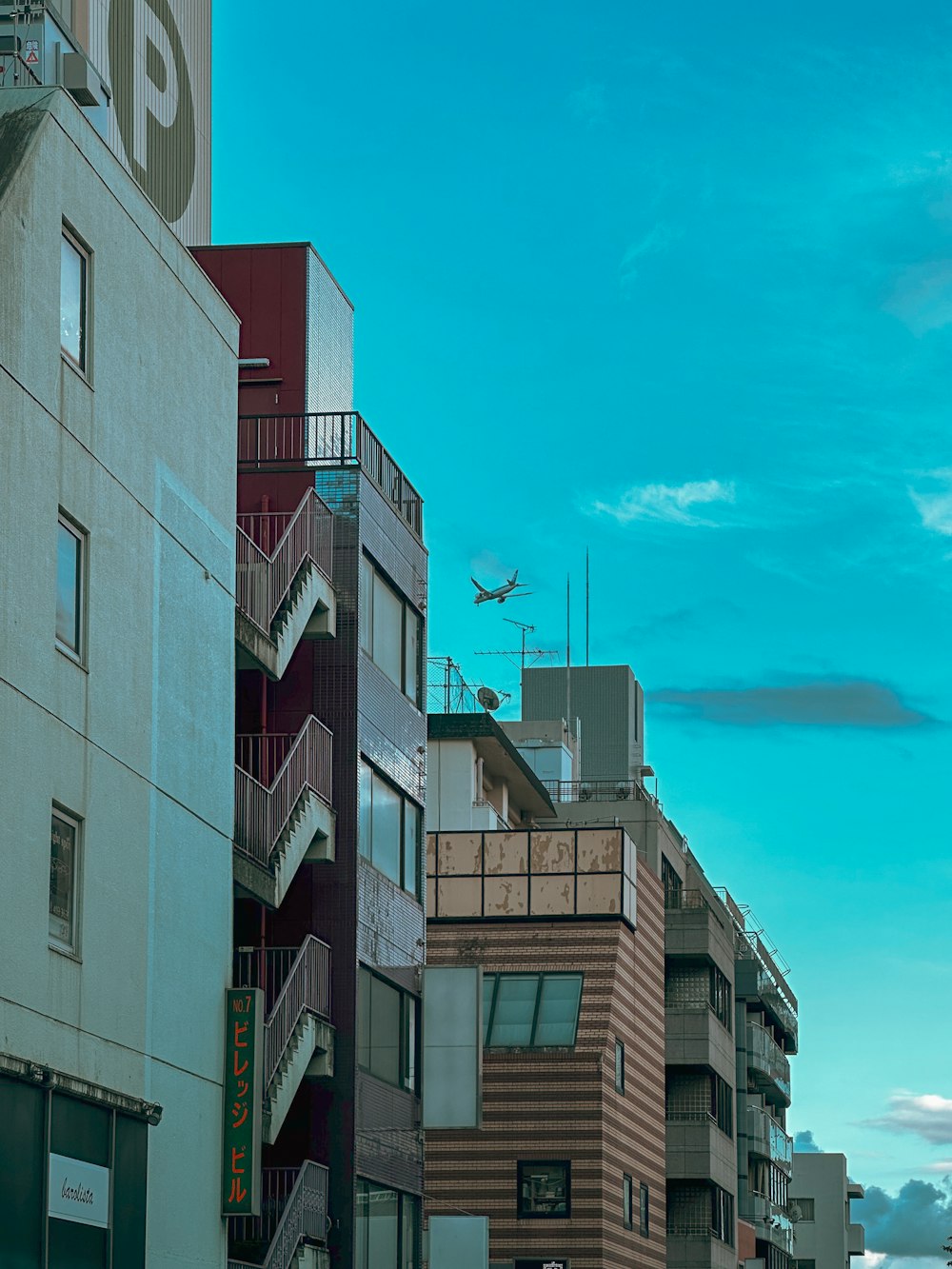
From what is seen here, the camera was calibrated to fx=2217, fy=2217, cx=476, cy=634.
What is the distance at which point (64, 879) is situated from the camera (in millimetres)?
26422

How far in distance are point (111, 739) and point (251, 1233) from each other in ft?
34.9

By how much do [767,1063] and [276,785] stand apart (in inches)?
2387

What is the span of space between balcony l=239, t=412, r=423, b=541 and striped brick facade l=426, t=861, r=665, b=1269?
21823 millimetres

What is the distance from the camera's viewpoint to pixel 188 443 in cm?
3219

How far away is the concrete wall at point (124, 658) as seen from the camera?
2517cm

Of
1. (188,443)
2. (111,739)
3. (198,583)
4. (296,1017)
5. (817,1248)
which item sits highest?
(188,443)

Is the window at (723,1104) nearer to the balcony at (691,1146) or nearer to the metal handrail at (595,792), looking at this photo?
the balcony at (691,1146)

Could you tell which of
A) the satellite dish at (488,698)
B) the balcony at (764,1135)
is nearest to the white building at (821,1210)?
the balcony at (764,1135)

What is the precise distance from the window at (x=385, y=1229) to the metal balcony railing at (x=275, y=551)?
10.1m

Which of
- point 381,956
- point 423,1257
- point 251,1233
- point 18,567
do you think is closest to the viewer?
point 18,567

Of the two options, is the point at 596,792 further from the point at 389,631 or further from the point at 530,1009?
the point at 389,631

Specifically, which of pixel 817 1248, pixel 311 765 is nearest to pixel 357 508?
pixel 311 765

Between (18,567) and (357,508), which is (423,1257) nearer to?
(357,508)

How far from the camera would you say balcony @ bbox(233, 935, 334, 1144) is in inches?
1357
